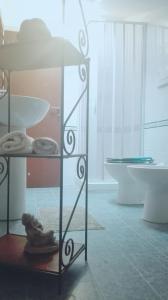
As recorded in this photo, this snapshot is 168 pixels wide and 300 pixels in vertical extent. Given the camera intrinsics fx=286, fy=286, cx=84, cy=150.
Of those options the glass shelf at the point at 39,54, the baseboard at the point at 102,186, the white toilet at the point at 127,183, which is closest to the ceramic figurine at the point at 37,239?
the glass shelf at the point at 39,54

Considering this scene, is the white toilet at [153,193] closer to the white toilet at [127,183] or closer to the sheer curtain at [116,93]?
the white toilet at [127,183]

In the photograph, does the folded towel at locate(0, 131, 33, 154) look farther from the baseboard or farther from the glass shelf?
the baseboard

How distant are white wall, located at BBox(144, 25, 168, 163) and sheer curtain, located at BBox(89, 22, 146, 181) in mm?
120

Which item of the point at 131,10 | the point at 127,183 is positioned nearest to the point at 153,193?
the point at 127,183

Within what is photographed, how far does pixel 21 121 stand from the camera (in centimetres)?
162

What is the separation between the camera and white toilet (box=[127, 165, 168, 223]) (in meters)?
1.66

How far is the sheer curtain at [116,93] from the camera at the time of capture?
300 centimetres

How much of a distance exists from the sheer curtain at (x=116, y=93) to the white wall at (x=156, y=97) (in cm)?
12

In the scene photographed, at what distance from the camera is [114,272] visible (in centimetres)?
107

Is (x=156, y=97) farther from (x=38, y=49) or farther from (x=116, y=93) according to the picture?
(x=38, y=49)

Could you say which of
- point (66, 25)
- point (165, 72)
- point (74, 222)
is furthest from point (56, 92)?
point (74, 222)

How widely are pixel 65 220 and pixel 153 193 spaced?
1.89ft

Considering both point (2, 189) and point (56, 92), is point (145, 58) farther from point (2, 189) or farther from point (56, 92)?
point (2, 189)

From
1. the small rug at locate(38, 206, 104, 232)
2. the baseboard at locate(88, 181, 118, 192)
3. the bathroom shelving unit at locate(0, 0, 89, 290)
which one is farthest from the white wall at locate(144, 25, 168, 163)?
the bathroom shelving unit at locate(0, 0, 89, 290)
